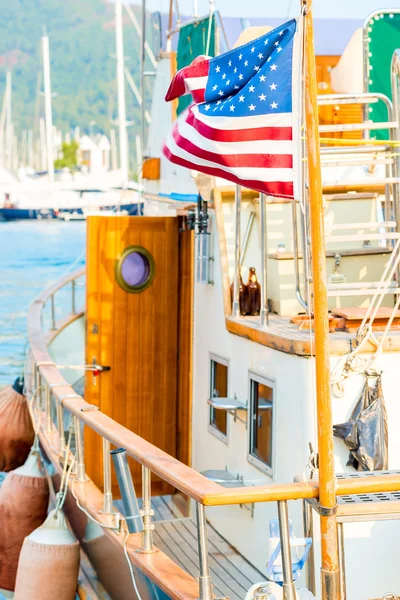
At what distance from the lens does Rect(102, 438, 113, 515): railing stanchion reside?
5.70 m

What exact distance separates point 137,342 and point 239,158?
4.63 metres

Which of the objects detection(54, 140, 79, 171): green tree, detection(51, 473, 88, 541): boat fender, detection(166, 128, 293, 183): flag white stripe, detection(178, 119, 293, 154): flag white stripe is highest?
detection(54, 140, 79, 171): green tree

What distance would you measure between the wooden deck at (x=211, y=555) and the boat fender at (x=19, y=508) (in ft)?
2.44

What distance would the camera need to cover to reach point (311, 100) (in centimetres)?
382

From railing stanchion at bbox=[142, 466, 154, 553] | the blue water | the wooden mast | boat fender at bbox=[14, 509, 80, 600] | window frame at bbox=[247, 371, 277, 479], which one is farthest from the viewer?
the blue water

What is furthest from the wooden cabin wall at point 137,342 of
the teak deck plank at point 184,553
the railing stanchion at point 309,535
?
the railing stanchion at point 309,535

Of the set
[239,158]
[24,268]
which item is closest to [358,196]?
[239,158]

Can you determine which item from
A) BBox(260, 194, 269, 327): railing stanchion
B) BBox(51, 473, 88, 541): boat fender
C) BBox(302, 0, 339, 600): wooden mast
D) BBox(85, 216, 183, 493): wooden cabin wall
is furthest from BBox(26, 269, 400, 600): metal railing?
BBox(260, 194, 269, 327): railing stanchion

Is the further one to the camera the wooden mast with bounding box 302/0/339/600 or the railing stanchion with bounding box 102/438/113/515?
the railing stanchion with bounding box 102/438/113/515

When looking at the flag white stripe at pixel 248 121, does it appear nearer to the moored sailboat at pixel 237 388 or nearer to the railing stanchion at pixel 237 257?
the moored sailboat at pixel 237 388

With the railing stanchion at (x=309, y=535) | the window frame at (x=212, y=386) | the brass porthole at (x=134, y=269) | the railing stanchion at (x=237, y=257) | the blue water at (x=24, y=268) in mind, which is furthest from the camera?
the blue water at (x=24, y=268)

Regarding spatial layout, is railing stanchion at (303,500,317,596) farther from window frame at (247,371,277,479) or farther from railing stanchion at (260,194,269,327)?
railing stanchion at (260,194,269,327)

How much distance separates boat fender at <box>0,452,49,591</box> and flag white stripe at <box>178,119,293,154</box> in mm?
4143

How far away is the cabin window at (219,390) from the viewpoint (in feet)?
23.3
